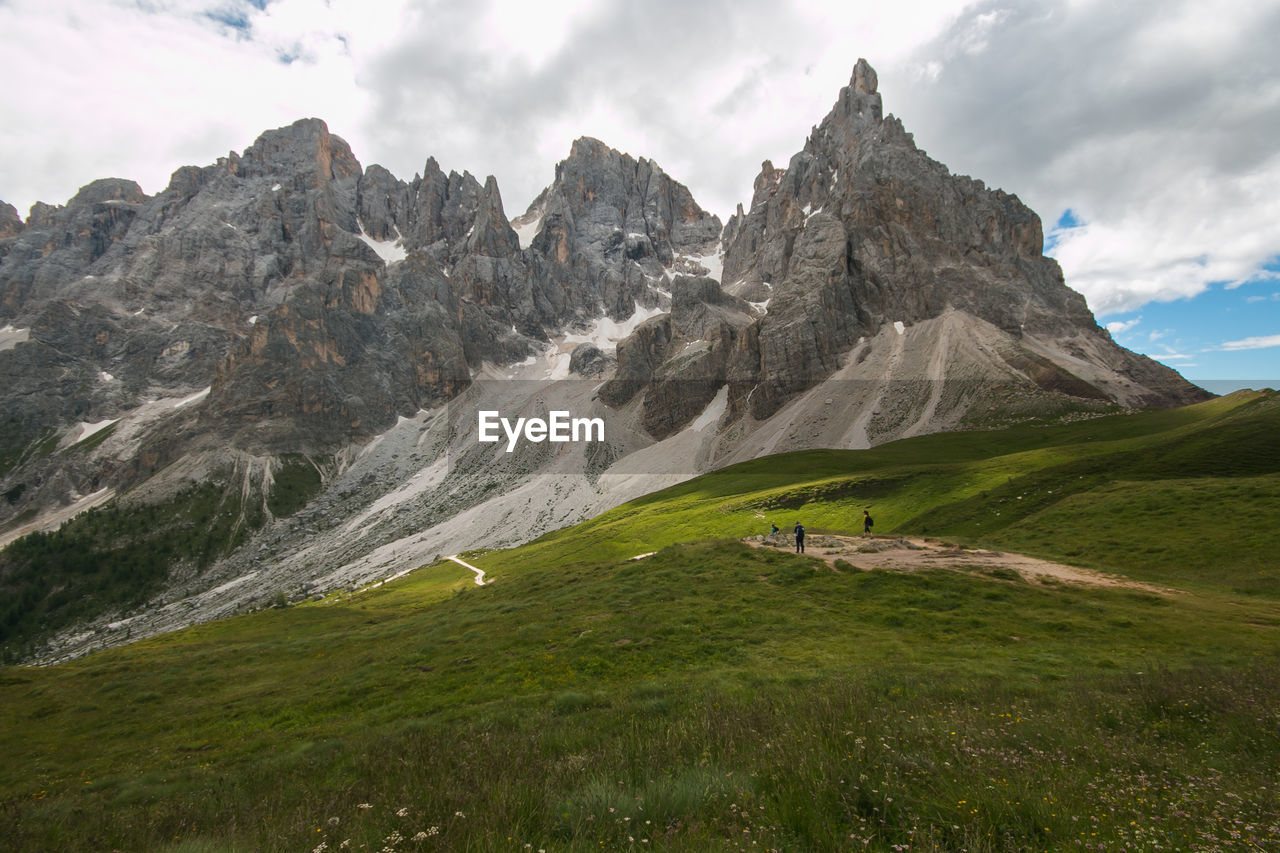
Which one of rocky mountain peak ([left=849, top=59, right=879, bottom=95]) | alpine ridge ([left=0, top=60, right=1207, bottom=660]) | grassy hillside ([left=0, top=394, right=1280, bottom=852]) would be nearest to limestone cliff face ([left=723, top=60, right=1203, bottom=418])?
alpine ridge ([left=0, top=60, right=1207, bottom=660])

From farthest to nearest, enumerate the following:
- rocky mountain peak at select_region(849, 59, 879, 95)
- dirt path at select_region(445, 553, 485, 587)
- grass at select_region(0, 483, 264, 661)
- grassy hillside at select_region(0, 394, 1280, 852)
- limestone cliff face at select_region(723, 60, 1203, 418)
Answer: rocky mountain peak at select_region(849, 59, 879, 95) < limestone cliff face at select_region(723, 60, 1203, 418) < grass at select_region(0, 483, 264, 661) < dirt path at select_region(445, 553, 485, 587) < grassy hillside at select_region(0, 394, 1280, 852)

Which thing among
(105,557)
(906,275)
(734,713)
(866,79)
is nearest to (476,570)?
(734,713)

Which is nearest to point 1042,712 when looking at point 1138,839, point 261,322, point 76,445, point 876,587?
point 1138,839

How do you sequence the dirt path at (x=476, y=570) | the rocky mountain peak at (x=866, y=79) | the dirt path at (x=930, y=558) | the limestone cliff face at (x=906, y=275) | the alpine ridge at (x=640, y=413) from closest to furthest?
1. the dirt path at (x=930, y=558)
2. the dirt path at (x=476, y=570)
3. the alpine ridge at (x=640, y=413)
4. the limestone cliff face at (x=906, y=275)
5. the rocky mountain peak at (x=866, y=79)

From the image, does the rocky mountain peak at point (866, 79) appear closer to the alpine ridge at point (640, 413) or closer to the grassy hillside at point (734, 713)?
the alpine ridge at point (640, 413)

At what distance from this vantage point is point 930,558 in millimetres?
27156

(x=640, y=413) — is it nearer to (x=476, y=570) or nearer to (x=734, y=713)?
(x=476, y=570)

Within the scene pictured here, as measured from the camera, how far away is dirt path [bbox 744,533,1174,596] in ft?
77.2

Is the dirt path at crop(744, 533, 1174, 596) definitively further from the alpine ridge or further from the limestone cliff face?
the limestone cliff face

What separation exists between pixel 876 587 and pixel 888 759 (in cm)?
1838

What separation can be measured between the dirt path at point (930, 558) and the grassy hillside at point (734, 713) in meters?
1.60

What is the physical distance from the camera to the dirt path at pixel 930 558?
23516 millimetres

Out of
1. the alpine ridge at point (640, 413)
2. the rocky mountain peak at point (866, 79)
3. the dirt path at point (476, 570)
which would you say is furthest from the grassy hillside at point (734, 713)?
the rocky mountain peak at point (866, 79)

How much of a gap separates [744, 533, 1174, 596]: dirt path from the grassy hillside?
1.60 metres
